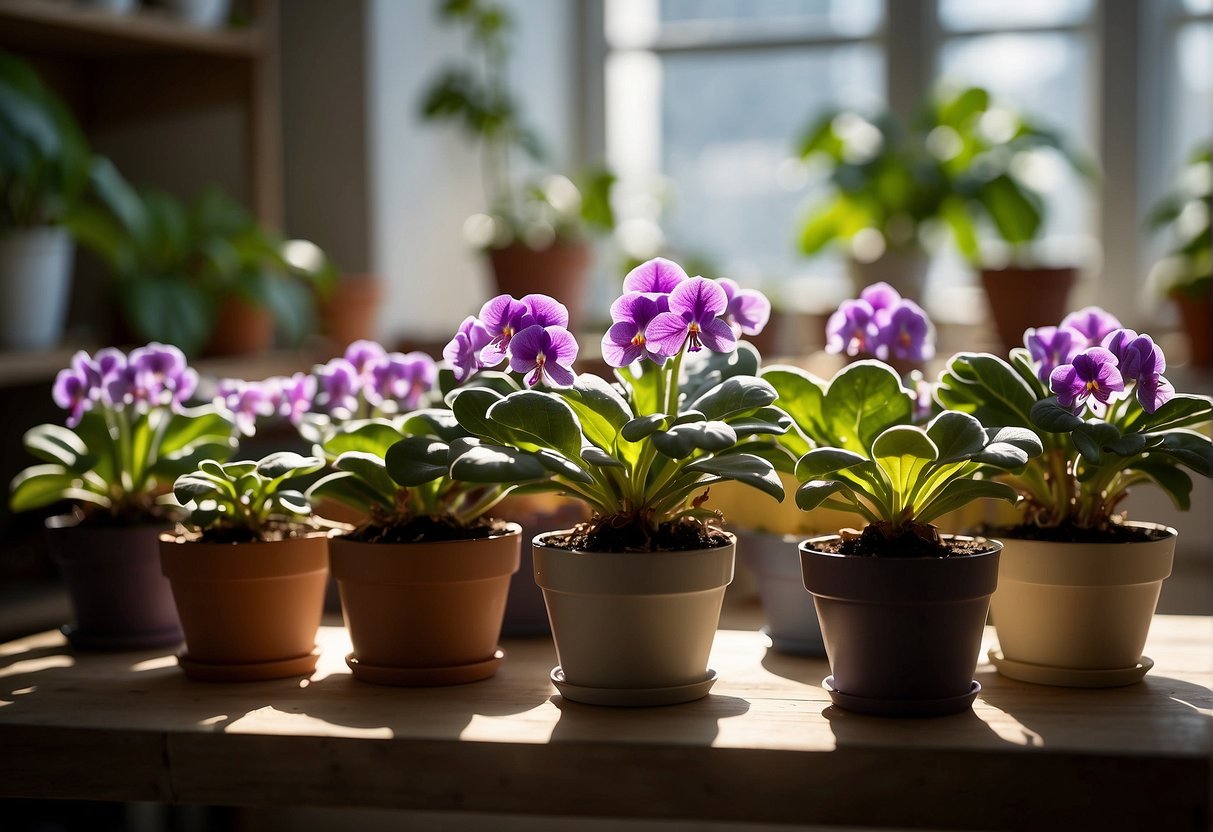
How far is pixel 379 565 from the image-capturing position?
42.8 inches

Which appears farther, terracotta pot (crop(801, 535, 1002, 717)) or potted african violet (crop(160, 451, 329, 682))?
potted african violet (crop(160, 451, 329, 682))

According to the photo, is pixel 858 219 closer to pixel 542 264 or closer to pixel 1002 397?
pixel 542 264

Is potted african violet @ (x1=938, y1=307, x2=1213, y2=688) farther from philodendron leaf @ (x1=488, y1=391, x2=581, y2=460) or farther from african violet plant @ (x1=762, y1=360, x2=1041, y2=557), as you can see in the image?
philodendron leaf @ (x1=488, y1=391, x2=581, y2=460)

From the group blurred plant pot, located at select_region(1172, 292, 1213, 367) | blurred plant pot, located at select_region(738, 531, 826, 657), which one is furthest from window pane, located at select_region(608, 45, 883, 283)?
blurred plant pot, located at select_region(738, 531, 826, 657)

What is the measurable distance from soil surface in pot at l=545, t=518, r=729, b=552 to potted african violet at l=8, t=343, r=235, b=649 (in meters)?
0.42

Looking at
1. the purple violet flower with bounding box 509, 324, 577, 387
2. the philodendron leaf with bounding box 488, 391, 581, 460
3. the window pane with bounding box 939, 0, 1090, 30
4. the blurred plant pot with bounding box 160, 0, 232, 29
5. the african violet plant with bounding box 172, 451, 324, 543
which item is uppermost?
the window pane with bounding box 939, 0, 1090, 30

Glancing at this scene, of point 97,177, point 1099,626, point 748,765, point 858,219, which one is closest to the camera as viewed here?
point 748,765

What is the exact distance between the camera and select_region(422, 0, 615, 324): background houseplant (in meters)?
2.93

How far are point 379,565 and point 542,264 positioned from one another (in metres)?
1.90

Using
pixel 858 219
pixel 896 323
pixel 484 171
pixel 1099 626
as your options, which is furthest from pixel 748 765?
pixel 484 171

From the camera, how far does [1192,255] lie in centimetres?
286

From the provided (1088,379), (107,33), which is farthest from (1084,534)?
(107,33)

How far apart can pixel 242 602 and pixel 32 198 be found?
1.29 m

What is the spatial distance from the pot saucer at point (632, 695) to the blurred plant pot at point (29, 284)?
56.7 inches
